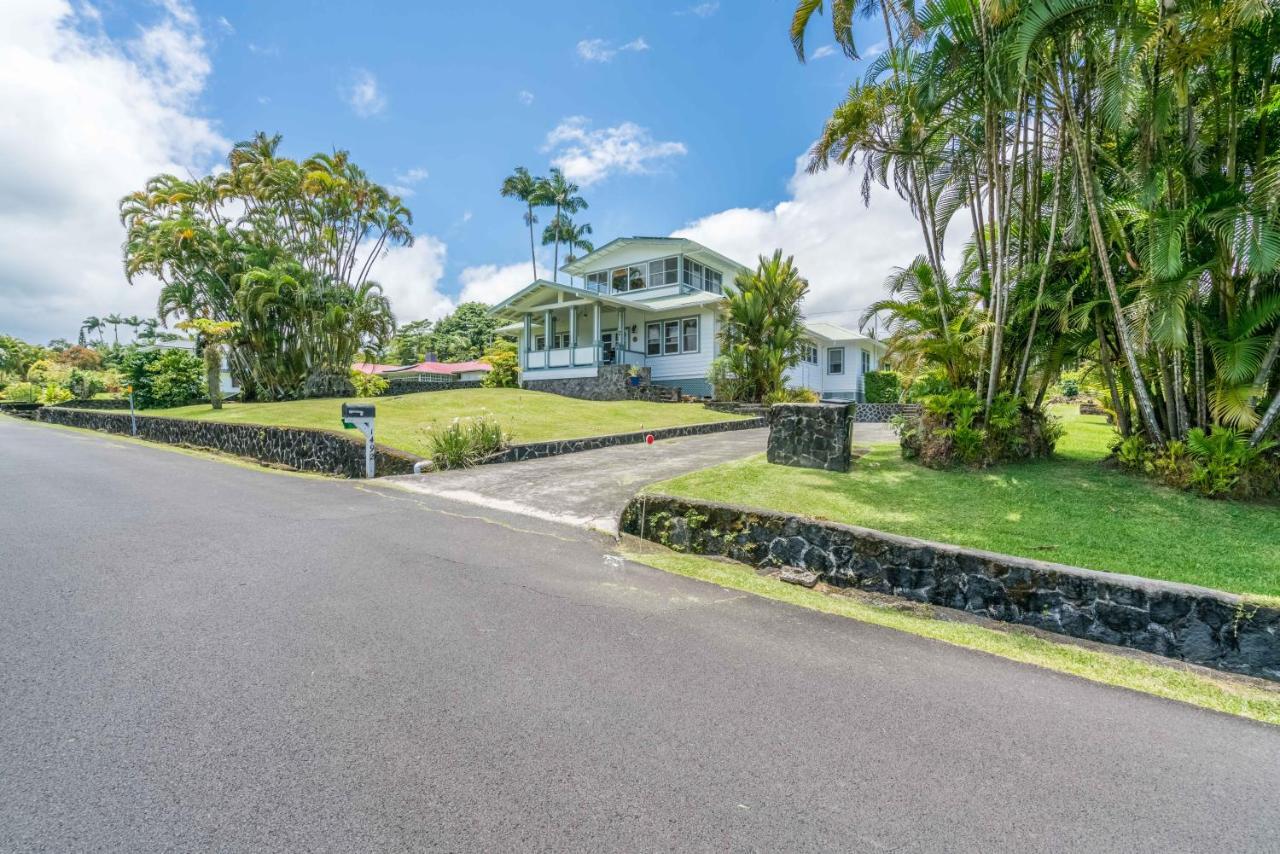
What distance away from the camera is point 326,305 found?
2308 centimetres

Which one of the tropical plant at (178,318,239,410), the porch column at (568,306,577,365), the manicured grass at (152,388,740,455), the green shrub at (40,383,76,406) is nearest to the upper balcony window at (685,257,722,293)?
the porch column at (568,306,577,365)

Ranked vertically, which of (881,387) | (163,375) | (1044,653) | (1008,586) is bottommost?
(1044,653)

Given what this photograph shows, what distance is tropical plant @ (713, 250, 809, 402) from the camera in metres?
20.3

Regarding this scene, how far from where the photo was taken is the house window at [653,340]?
2586 cm

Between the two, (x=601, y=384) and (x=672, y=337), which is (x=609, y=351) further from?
(x=672, y=337)

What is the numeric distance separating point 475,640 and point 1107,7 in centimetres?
860

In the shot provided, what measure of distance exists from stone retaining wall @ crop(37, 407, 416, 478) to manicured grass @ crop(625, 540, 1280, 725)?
24.6 feet

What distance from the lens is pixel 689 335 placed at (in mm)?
24938

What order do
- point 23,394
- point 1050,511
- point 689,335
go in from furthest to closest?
point 23,394 < point 689,335 < point 1050,511

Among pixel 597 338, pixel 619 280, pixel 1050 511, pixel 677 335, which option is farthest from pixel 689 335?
pixel 1050 511

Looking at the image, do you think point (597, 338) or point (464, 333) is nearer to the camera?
point (597, 338)

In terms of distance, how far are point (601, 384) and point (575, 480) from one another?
49.3 feet

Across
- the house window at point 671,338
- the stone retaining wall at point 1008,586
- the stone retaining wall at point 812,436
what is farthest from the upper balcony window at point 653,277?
the stone retaining wall at point 1008,586

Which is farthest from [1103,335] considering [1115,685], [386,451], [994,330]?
[386,451]
